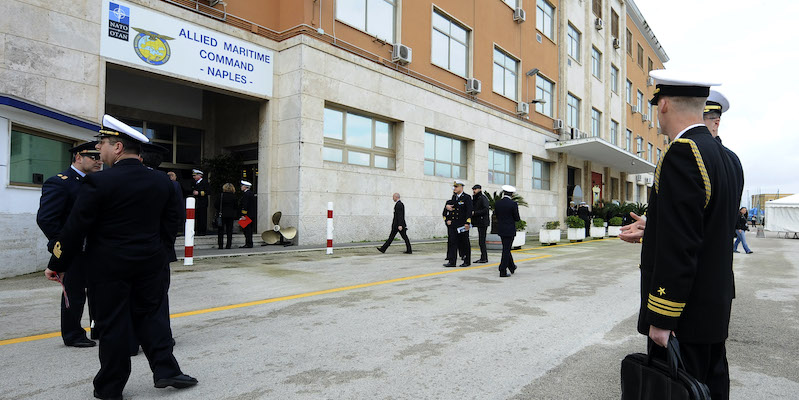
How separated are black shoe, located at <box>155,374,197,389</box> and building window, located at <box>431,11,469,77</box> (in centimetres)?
1709

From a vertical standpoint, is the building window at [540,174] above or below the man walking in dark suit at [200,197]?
above

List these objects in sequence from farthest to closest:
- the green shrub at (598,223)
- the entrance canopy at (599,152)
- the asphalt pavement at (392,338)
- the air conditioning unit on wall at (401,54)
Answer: the entrance canopy at (599,152), the green shrub at (598,223), the air conditioning unit on wall at (401,54), the asphalt pavement at (392,338)

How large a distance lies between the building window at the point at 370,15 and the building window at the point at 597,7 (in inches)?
859

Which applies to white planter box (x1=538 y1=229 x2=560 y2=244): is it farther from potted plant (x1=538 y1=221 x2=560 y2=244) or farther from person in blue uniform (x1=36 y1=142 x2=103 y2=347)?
person in blue uniform (x1=36 y1=142 x2=103 y2=347)

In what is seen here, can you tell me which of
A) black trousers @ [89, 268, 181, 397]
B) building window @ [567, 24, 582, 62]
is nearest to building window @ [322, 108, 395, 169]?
black trousers @ [89, 268, 181, 397]

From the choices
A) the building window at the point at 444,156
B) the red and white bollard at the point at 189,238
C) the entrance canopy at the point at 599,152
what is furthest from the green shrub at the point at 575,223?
the red and white bollard at the point at 189,238

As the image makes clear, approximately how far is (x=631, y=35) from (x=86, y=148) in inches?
1794

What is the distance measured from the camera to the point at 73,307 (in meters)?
4.24

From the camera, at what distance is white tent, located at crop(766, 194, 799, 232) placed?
99.8 feet

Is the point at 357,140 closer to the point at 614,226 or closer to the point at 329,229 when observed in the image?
the point at 329,229

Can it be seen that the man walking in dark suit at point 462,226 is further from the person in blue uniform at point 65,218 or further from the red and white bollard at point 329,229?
the person in blue uniform at point 65,218

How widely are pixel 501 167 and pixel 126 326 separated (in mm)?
21569

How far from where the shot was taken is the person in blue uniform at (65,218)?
3967 mm

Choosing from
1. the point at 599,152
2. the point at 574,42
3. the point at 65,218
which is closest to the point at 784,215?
the point at 599,152
